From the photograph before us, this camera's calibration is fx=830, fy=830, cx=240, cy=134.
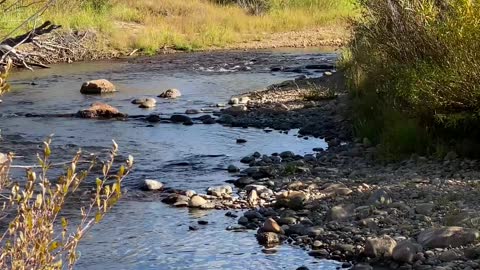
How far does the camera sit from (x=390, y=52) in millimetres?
11016

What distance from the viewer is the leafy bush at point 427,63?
9289 millimetres

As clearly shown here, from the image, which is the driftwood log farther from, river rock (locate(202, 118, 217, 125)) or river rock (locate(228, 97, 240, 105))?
river rock (locate(228, 97, 240, 105))

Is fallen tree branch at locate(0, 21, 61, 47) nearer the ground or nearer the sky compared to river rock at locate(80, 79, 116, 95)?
nearer the sky

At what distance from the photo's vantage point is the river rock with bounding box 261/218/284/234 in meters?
7.90

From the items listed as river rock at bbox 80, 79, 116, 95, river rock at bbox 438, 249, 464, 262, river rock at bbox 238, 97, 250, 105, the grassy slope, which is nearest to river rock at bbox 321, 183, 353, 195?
river rock at bbox 438, 249, 464, 262

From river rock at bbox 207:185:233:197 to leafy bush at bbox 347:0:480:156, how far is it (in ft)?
7.49

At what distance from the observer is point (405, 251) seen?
6.84m

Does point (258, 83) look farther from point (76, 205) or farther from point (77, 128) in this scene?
point (76, 205)

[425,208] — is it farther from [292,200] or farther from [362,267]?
[292,200]

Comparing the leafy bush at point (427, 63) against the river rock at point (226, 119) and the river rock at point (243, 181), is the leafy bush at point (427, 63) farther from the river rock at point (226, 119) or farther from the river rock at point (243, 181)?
the river rock at point (226, 119)

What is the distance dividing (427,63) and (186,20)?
22655 millimetres

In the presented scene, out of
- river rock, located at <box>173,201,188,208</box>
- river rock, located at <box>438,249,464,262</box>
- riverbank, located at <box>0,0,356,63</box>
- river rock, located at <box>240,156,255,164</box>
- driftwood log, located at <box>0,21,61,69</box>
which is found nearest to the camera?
driftwood log, located at <box>0,21,61,69</box>

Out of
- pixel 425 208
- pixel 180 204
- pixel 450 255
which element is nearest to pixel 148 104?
pixel 180 204

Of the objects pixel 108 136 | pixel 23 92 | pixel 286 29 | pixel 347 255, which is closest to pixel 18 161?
pixel 108 136
